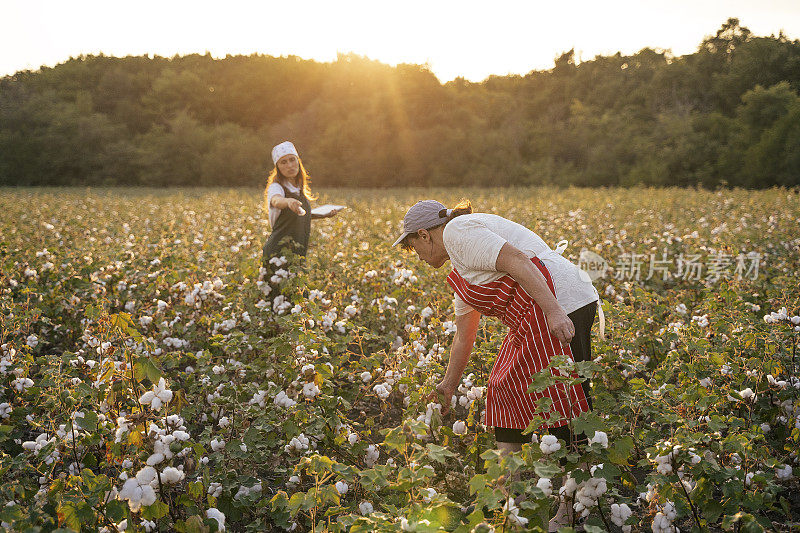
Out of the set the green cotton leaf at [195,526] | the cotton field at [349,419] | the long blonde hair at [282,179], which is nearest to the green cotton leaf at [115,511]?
the cotton field at [349,419]

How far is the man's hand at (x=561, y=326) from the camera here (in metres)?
2.26

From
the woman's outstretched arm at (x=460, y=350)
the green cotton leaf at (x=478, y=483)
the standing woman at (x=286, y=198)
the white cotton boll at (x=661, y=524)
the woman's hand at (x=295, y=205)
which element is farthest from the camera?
the standing woman at (x=286, y=198)

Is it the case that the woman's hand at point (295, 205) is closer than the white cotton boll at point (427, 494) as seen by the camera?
No

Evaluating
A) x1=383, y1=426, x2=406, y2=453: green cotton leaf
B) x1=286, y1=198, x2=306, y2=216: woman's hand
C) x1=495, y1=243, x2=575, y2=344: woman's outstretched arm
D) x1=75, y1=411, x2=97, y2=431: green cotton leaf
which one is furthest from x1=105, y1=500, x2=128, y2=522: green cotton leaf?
x1=286, y1=198, x2=306, y2=216: woman's hand

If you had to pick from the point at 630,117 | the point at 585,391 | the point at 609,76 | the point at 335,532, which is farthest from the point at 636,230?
the point at 609,76

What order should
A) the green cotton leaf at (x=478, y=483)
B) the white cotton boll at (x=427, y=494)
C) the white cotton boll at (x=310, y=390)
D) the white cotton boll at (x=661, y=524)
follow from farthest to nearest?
the white cotton boll at (x=310, y=390), the white cotton boll at (x=661, y=524), the white cotton boll at (x=427, y=494), the green cotton leaf at (x=478, y=483)

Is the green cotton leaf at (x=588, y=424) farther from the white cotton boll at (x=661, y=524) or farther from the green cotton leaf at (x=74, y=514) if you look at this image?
the green cotton leaf at (x=74, y=514)

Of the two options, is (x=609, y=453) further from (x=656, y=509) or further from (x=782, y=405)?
(x=782, y=405)

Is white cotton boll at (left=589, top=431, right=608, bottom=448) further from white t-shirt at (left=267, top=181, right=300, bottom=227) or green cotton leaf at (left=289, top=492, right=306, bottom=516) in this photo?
white t-shirt at (left=267, top=181, right=300, bottom=227)

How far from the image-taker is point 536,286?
229 cm

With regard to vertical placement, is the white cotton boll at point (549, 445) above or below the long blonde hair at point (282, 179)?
below

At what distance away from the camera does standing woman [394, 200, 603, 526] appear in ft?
7.63

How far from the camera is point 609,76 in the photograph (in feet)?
164

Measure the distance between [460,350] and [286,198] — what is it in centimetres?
288
